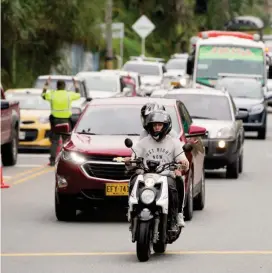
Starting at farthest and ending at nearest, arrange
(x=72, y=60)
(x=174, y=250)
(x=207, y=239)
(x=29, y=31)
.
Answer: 1. (x=72, y=60)
2. (x=29, y=31)
3. (x=207, y=239)
4. (x=174, y=250)

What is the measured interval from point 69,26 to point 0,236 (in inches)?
1324

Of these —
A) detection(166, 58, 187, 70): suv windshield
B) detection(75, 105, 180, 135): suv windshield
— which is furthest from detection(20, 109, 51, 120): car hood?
detection(166, 58, 187, 70): suv windshield

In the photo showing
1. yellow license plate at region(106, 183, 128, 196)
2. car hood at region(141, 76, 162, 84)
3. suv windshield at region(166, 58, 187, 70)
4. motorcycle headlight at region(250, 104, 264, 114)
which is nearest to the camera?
yellow license plate at region(106, 183, 128, 196)

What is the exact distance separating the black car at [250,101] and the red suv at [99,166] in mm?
18690

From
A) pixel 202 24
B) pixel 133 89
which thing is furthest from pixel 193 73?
pixel 202 24

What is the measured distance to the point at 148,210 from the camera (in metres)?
13.0

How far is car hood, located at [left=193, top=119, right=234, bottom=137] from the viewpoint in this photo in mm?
24906

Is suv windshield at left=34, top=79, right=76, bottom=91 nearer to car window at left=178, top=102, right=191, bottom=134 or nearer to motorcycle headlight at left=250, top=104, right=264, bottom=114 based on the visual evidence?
motorcycle headlight at left=250, top=104, right=264, bottom=114

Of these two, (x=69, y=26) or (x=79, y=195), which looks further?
(x=69, y=26)

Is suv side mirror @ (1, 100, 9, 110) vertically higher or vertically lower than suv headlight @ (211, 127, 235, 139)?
higher

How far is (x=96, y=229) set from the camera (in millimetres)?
16422

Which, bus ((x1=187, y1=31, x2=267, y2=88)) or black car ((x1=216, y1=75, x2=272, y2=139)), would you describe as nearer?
black car ((x1=216, y1=75, x2=272, y2=139))

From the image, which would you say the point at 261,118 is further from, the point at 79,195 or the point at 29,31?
the point at 79,195

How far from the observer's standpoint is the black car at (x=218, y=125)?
2464cm
